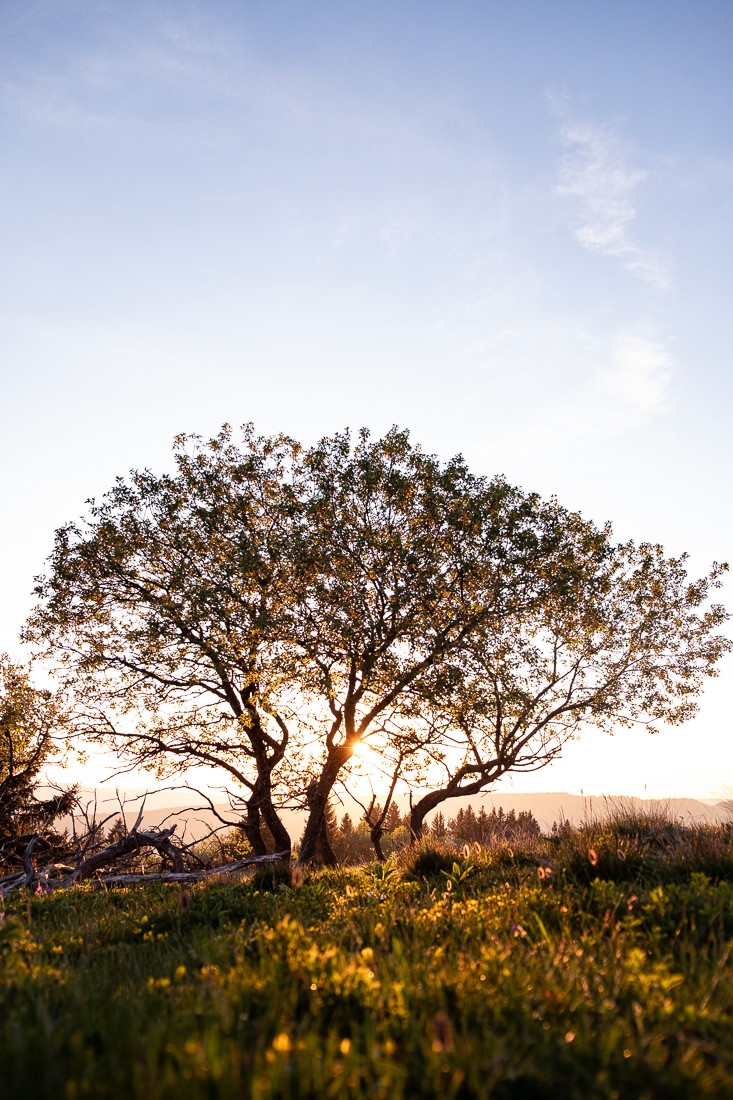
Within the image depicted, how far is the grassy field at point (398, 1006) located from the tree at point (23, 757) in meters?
14.7

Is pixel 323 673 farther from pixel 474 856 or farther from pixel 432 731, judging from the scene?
pixel 474 856

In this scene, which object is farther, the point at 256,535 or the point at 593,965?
the point at 256,535

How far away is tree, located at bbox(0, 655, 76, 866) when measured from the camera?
63.6 ft

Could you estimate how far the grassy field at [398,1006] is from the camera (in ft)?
7.94

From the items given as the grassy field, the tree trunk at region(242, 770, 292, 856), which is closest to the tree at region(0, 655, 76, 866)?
the tree trunk at region(242, 770, 292, 856)

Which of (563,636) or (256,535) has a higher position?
(256,535)

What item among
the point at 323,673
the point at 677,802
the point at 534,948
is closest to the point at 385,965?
the point at 534,948

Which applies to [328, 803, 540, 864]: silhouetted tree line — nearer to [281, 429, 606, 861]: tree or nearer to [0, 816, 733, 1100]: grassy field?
Answer: [281, 429, 606, 861]: tree

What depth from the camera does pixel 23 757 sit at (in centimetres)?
2195

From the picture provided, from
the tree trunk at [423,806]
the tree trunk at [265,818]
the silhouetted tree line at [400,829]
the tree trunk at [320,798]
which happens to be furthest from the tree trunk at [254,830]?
the tree trunk at [423,806]

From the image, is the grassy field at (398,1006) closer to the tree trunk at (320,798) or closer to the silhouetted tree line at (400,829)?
the tree trunk at (320,798)

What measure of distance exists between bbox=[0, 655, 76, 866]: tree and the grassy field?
14732 millimetres

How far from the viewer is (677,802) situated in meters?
11.4

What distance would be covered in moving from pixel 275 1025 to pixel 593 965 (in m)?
1.95
